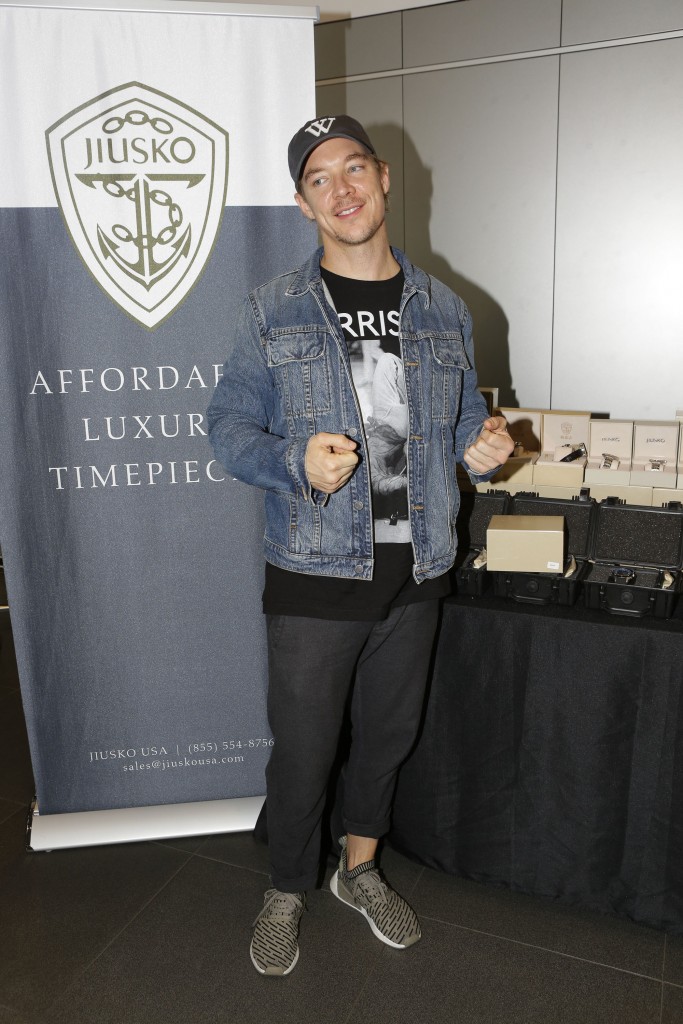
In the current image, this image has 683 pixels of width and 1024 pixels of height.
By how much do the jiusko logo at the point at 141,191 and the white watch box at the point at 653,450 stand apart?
1.32 m

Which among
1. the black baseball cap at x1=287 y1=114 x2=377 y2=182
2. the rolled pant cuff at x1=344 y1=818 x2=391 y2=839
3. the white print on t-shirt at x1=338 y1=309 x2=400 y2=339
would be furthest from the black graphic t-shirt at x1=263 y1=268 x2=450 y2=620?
the rolled pant cuff at x1=344 y1=818 x2=391 y2=839

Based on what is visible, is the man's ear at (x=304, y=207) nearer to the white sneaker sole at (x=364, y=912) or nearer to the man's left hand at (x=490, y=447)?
the man's left hand at (x=490, y=447)

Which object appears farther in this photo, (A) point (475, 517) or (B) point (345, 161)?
(A) point (475, 517)

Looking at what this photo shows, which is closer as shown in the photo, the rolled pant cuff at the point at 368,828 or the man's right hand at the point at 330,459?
the man's right hand at the point at 330,459

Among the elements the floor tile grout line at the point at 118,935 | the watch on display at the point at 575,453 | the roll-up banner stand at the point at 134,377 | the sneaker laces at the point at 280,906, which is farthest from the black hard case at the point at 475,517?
the floor tile grout line at the point at 118,935

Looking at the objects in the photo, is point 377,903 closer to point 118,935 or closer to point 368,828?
point 368,828

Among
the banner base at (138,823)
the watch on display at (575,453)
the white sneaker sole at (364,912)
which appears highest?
the watch on display at (575,453)

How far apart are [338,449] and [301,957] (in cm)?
119

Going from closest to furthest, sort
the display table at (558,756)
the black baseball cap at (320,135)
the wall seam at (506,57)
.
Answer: the black baseball cap at (320,135), the display table at (558,756), the wall seam at (506,57)

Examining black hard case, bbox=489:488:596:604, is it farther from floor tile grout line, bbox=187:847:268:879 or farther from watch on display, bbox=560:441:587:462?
floor tile grout line, bbox=187:847:268:879

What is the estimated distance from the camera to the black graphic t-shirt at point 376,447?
1.55 m

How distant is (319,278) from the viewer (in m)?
1.55

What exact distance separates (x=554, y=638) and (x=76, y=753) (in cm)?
127

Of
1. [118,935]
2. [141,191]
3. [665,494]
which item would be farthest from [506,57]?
[118,935]
